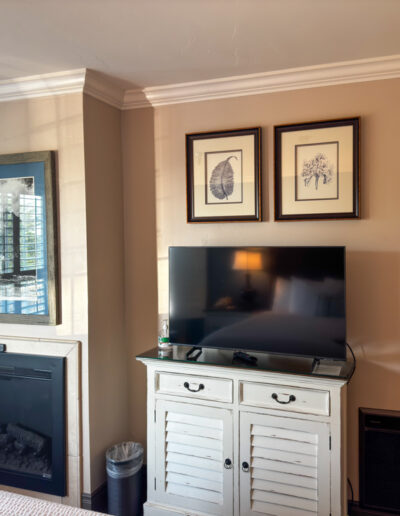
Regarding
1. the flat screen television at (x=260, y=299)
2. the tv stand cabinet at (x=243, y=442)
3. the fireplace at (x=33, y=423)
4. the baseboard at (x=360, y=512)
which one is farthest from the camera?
the fireplace at (x=33, y=423)

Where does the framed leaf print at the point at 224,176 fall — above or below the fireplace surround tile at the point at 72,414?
above

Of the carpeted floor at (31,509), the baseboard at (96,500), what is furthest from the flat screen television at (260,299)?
the carpeted floor at (31,509)

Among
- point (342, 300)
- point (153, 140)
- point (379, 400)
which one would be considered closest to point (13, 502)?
point (342, 300)

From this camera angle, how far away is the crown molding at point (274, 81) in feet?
8.47

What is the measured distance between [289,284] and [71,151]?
1.51 metres

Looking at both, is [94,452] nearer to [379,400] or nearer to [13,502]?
[13,502]

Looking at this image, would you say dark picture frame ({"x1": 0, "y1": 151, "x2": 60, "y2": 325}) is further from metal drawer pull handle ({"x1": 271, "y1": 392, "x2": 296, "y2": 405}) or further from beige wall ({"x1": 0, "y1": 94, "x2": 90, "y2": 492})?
metal drawer pull handle ({"x1": 271, "y1": 392, "x2": 296, "y2": 405})

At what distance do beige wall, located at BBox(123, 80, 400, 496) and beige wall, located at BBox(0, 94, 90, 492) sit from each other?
500 millimetres

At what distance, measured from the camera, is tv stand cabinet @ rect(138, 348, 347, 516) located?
2.34 metres

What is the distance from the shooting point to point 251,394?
2.49 m

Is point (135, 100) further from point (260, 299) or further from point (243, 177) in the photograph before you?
point (260, 299)

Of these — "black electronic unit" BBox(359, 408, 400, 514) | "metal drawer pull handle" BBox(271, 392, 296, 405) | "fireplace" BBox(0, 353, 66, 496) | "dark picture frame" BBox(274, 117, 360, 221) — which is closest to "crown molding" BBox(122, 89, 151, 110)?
"dark picture frame" BBox(274, 117, 360, 221)

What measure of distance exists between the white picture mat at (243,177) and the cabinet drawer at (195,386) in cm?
102

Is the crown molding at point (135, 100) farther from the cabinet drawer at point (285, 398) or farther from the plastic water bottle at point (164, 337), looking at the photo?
the cabinet drawer at point (285, 398)
